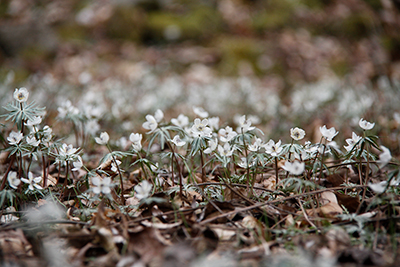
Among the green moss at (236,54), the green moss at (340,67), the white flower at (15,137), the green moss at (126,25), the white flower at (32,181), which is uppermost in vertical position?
the green moss at (126,25)

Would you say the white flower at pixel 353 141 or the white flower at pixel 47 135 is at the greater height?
the white flower at pixel 47 135

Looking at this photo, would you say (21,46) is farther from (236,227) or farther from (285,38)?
(236,227)

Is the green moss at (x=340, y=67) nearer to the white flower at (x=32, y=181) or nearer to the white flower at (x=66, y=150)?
the white flower at (x=66, y=150)

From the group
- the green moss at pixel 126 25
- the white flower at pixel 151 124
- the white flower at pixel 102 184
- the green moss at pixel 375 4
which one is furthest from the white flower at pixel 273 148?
the green moss at pixel 375 4

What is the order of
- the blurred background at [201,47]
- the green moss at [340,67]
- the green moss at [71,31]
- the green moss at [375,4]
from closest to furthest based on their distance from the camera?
the blurred background at [201,47]
the green moss at [340,67]
the green moss at [71,31]
the green moss at [375,4]

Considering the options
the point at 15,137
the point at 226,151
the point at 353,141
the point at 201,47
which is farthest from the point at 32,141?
the point at 201,47

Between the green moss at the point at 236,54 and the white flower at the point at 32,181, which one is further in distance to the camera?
the green moss at the point at 236,54

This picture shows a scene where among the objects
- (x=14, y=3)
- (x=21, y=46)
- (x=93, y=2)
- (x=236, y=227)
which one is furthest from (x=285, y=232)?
(x=14, y=3)

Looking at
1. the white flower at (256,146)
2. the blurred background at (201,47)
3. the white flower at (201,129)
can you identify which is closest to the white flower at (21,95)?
the white flower at (201,129)

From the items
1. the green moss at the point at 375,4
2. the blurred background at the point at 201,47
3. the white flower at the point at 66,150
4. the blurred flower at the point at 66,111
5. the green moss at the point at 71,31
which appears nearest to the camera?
the white flower at the point at 66,150

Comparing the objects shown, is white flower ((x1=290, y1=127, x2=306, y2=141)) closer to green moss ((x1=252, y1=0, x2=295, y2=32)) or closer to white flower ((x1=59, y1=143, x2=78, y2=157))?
white flower ((x1=59, y1=143, x2=78, y2=157))
